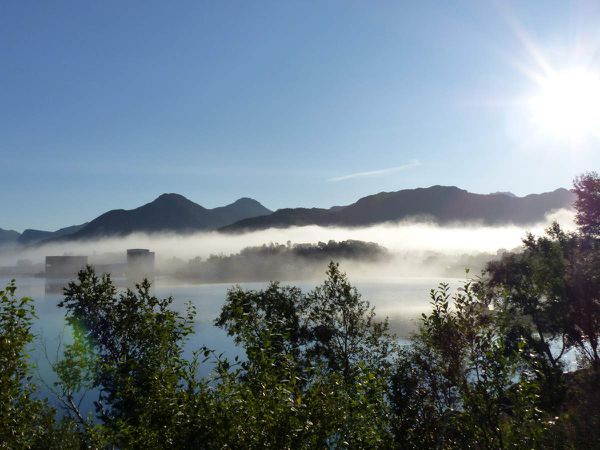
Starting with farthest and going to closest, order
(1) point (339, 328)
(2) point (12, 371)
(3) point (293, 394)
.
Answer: (1) point (339, 328) → (2) point (12, 371) → (3) point (293, 394)

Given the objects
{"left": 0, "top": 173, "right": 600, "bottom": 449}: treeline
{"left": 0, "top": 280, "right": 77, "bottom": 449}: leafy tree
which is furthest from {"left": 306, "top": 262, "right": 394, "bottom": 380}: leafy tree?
{"left": 0, "top": 280, "right": 77, "bottom": 449}: leafy tree

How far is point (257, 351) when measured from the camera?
11297 millimetres

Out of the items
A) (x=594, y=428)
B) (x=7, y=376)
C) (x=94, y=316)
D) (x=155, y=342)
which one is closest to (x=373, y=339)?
(x=594, y=428)

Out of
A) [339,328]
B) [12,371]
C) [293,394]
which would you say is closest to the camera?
[293,394]

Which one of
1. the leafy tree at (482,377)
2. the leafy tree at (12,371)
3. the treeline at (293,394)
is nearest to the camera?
the treeline at (293,394)

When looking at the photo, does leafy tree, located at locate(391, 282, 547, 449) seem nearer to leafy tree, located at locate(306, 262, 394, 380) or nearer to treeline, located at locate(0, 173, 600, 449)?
treeline, located at locate(0, 173, 600, 449)

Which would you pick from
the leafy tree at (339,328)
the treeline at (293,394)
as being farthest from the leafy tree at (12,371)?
the leafy tree at (339,328)

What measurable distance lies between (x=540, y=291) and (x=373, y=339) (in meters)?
22.8

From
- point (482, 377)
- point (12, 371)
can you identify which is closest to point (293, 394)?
point (482, 377)

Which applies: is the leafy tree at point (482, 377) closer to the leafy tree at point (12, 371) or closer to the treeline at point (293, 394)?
the treeline at point (293, 394)

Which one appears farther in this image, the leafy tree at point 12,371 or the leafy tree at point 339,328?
the leafy tree at point 339,328

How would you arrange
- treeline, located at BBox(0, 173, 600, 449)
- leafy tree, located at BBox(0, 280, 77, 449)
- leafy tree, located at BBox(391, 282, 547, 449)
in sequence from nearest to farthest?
treeline, located at BBox(0, 173, 600, 449) → leafy tree, located at BBox(391, 282, 547, 449) → leafy tree, located at BBox(0, 280, 77, 449)

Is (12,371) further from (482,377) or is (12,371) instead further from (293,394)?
(482,377)

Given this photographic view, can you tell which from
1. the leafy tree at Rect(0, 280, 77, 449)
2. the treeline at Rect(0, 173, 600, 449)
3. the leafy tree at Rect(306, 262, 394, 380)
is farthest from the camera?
the leafy tree at Rect(306, 262, 394, 380)
